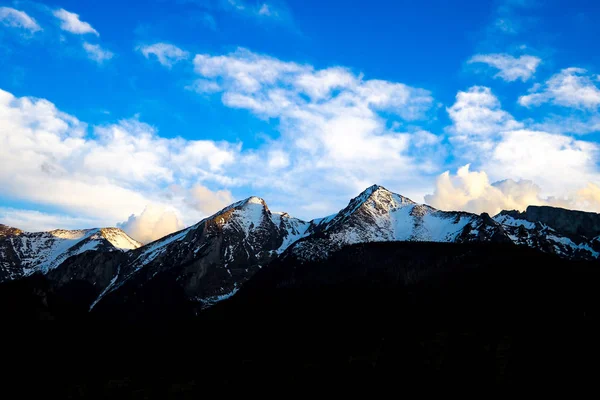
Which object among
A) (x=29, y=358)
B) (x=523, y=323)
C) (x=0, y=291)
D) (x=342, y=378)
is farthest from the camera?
(x=523, y=323)

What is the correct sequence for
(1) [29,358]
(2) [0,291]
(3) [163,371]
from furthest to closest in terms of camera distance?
1. (3) [163,371]
2. (2) [0,291]
3. (1) [29,358]

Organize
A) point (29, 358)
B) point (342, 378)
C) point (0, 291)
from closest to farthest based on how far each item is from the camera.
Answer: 1. point (29, 358)
2. point (0, 291)
3. point (342, 378)

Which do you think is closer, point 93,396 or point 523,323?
point 93,396

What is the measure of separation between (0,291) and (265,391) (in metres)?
85.7

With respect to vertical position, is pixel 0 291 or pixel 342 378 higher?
pixel 0 291

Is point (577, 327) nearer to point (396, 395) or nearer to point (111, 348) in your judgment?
point (396, 395)

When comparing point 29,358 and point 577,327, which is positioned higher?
point 577,327

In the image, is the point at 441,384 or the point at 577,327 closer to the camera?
the point at 441,384

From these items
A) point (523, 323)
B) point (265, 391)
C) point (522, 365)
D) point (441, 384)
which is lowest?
point (265, 391)

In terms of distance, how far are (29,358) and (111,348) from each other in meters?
40.3

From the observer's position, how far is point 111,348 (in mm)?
161625

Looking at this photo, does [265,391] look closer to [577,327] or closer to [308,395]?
[308,395]

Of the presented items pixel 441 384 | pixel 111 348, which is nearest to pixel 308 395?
pixel 441 384

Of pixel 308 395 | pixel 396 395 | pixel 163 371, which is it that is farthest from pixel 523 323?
pixel 163 371
